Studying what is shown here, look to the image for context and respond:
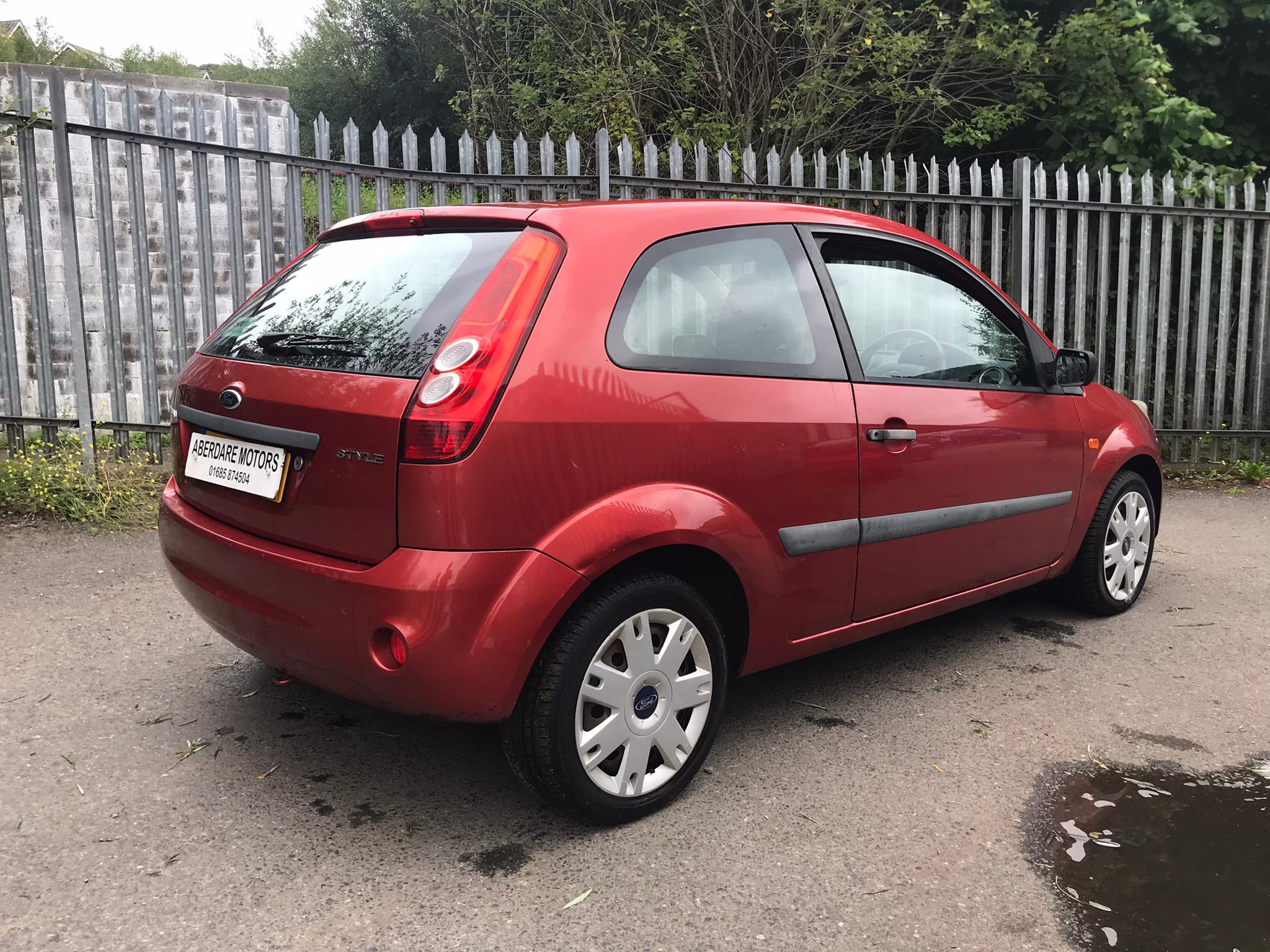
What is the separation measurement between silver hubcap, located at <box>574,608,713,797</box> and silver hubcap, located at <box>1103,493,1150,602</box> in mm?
2456

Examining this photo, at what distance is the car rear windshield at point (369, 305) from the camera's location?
101 inches

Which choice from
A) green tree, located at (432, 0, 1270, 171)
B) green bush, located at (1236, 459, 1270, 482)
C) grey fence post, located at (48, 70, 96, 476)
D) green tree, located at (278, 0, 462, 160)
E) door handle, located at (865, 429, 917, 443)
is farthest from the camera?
green tree, located at (278, 0, 462, 160)

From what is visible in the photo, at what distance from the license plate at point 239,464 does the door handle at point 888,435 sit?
1.71 m

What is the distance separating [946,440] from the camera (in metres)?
3.46

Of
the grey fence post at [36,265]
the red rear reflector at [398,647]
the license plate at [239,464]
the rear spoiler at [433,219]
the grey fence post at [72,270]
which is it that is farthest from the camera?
the grey fence post at [36,265]

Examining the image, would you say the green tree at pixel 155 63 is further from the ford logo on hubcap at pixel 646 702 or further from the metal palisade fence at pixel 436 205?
the ford logo on hubcap at pixel 646 702

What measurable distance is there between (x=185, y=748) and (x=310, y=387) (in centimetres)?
125

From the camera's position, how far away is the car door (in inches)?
129

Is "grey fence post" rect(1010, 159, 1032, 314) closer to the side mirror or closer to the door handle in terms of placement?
the side mirror

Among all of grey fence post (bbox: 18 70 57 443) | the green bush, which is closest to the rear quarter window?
grey fence post (bbox: 18 70 57 443)

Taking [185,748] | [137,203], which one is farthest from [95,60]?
[185,748]

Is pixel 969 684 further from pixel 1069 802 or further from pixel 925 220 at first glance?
pixel 925 220

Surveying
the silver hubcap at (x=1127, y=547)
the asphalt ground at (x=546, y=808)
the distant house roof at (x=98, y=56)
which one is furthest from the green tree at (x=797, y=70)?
the distant house roof at (x=98, y=56)

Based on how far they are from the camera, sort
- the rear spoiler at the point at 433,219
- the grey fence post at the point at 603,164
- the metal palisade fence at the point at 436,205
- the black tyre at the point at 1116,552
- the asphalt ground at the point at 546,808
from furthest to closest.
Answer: the grey fence post at the point at 603,164, the metal palisade fence at the point at 436,205, the black tyre at the point at 1116,552, the rear spoiler at the point at 433,219, the asphalt ground at the point at 546,808
